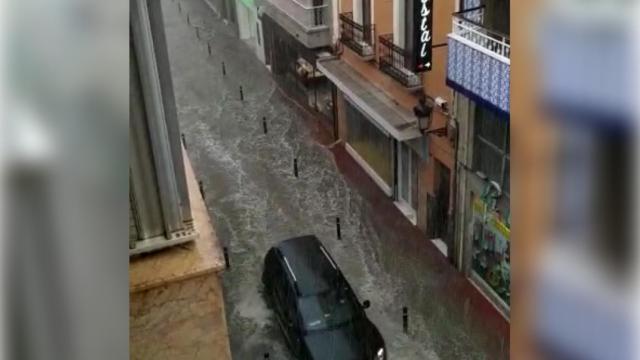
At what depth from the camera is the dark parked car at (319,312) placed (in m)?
8.24

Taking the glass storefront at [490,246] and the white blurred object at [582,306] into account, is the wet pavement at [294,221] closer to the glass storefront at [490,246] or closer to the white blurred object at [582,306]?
the glass storefront at [490,246]

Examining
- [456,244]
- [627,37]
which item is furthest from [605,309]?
[456,244]

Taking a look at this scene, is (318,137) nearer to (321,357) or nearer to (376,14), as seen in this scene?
(376,14)

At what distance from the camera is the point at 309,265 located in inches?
358

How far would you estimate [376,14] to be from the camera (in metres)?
11.3

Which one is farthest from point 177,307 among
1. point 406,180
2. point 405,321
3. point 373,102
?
point 406,180

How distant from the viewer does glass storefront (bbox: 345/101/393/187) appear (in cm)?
1228

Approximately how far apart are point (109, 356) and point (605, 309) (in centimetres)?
36

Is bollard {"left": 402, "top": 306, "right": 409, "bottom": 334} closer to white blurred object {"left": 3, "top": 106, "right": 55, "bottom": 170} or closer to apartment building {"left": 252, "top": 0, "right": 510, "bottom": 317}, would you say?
apartment building {"left": 252, "top": 0, "right": 510, "bottom": 317}

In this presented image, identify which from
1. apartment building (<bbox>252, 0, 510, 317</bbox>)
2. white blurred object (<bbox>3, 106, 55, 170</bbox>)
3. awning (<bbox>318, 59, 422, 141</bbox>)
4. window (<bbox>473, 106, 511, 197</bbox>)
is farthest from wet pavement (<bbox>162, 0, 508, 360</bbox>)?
white blurred object (<bbox>3, 106, 55, 170</bbox>)

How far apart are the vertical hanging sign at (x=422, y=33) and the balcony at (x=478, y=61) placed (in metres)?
0.61

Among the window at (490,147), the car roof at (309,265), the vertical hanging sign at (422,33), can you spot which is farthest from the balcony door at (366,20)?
the car roof at (309,265)

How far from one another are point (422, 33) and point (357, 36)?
114 inches

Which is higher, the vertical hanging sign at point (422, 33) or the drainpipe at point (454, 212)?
the vertical hanging sign at point (422, 33)
